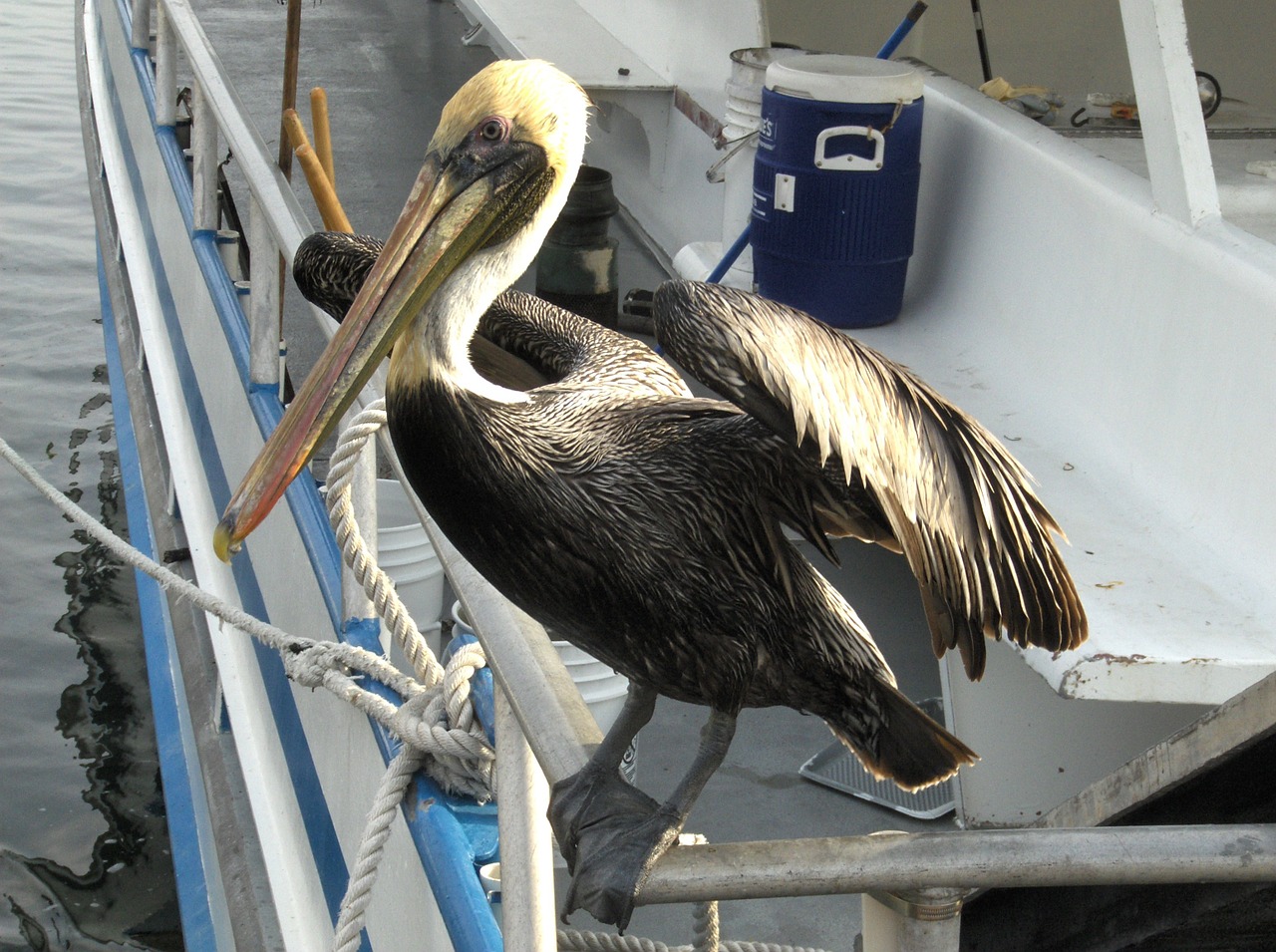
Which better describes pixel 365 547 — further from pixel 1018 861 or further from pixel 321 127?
pixel 321 127

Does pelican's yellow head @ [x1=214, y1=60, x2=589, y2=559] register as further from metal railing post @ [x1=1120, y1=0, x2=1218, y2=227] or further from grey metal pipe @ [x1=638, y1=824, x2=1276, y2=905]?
metal railing post @ [x1=1120, y1=0, x2=1218, y2=227]

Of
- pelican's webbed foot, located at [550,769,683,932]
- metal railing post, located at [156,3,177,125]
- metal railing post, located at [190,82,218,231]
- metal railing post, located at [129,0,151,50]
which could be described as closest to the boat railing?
pelican's webbed foot, located at [550,769,683,932]

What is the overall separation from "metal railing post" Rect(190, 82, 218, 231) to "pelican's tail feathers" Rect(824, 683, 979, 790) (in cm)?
201

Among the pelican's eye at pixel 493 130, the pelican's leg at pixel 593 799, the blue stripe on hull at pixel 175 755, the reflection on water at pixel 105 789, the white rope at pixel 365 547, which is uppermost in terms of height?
the pelican's eye at pixel 493 130

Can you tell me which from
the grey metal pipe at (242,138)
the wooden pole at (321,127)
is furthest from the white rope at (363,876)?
the wooden pole at (321,127)

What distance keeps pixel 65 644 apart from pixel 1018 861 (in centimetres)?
453

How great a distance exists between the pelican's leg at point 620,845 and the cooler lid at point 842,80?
95.5 inches

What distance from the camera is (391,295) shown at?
148 cm

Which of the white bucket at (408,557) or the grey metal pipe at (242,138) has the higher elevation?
the grey metal pipe at (242,138)

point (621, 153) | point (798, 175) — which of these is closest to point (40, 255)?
point (621, 153)

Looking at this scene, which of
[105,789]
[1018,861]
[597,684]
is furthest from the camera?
[105,789]

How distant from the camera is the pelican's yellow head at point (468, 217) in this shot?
4.76 ft

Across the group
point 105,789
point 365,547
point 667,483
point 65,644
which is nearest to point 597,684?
point 365,547

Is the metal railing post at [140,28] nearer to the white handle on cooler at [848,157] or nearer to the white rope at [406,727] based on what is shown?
the white handle on cooler at [848,157]
